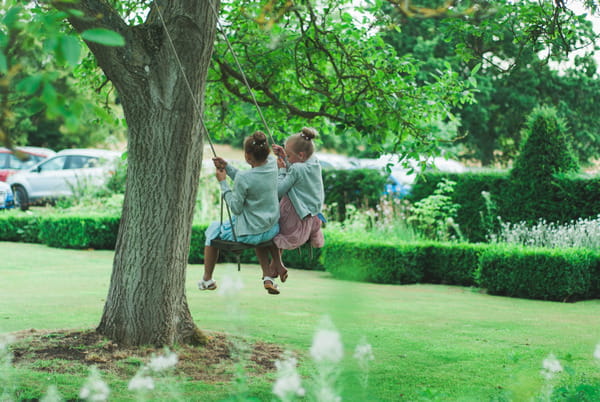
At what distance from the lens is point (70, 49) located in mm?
2043

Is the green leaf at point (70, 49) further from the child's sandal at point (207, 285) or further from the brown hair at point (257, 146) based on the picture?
the child's sandal at point (207, 285)

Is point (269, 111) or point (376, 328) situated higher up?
point (269, 111)

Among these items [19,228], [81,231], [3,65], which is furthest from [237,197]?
[19,228]

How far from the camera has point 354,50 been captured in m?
8.30

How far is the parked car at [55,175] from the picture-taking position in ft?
66.4

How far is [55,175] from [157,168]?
1601 cm

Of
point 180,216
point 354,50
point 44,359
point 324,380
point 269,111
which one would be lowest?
point 44,359

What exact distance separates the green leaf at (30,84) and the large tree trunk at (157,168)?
3740mm

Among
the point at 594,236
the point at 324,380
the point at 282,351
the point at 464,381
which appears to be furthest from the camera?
the point at 594,236

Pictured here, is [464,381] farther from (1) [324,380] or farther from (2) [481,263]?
(2) [481,263]

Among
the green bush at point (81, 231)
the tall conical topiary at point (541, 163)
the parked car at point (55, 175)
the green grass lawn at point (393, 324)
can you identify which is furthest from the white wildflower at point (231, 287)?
the parked car at point (55, 175)

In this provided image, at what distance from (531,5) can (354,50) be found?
7.44 ft

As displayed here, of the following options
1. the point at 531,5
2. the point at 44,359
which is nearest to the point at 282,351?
the point at 44,359

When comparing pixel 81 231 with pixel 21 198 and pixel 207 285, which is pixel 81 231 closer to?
Answer: pixel 21 198
